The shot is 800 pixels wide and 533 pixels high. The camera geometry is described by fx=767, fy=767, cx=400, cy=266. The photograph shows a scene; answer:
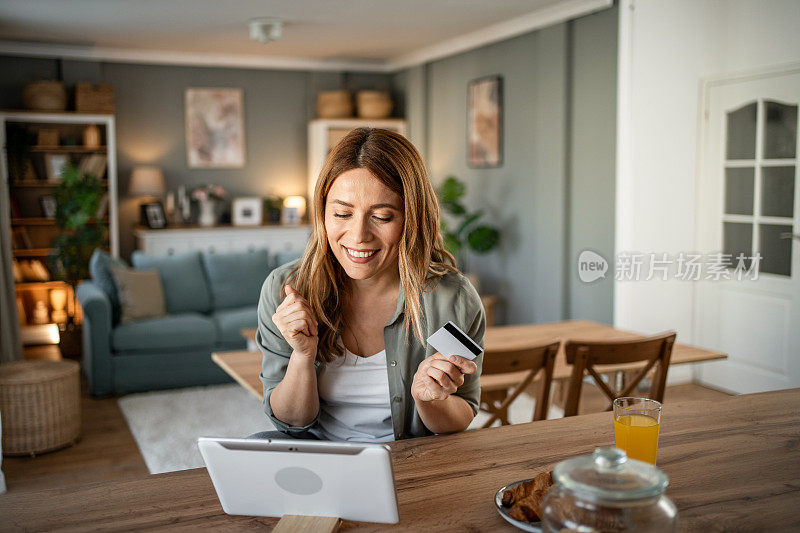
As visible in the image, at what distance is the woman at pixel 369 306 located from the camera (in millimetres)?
1670

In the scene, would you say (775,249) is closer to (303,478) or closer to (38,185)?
(303,478)

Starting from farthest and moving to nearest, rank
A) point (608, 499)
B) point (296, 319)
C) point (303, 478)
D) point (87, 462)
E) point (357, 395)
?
point (87, 462) → point (357, 395) → point (296, 319) → point (303, 478) → point (608, 499)

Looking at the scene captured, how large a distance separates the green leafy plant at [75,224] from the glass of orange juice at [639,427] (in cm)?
569

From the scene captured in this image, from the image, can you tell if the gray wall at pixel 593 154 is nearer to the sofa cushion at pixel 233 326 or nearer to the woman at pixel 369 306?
the sofa cushion at pixel 233 326

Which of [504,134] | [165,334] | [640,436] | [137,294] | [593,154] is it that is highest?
[504,134]

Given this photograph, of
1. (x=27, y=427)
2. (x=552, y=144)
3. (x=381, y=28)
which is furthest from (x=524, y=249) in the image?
(x=27, y=427)

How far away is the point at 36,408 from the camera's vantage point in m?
3.85

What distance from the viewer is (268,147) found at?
317 inches

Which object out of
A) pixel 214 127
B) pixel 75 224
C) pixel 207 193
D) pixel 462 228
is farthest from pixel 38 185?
pixel 462 228

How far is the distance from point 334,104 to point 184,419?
417cm

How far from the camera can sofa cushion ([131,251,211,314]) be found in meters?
5.54

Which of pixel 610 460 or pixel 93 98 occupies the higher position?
pixel 93 98

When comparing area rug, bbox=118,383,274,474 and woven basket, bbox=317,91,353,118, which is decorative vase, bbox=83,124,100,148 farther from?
area rug, bbox=118,383,274,474

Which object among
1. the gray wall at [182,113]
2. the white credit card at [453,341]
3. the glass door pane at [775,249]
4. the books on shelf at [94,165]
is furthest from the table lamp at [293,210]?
the white credit card at [453,341]
